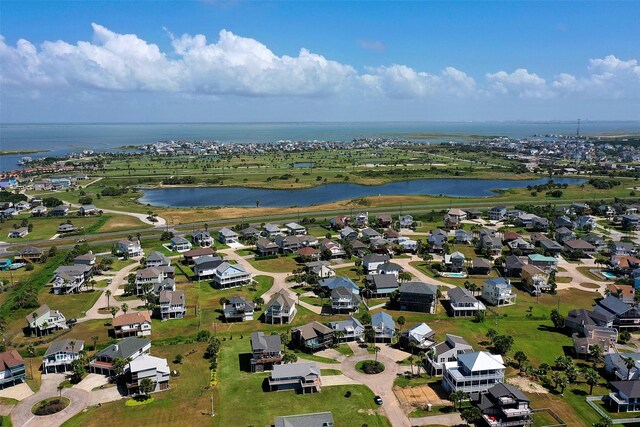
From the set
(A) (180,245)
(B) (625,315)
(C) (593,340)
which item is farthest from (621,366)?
(A) (180,245)

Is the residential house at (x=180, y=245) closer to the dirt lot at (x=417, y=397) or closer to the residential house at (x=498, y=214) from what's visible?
the dirt lot at (x=417, y=397)

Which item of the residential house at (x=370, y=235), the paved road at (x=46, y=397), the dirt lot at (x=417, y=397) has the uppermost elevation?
→ the residential house at (x=370, y=235)

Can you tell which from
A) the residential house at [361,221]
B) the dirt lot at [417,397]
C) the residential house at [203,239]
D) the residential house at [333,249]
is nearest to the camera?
the dirt lot at [417,397]

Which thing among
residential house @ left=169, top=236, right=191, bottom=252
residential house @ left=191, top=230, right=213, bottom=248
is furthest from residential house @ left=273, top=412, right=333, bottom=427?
residential house @ left=191, top=230, right=213, bottom=248

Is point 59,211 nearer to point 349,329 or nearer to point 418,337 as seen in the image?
point 349,329

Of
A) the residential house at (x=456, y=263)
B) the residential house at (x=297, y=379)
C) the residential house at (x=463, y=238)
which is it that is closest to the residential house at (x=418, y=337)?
the residential house at (x=297, y=379)

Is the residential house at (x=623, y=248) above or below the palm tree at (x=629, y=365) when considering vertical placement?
above
